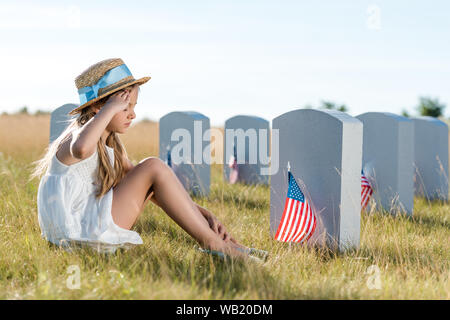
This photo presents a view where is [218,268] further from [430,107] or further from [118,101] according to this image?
[430,107]

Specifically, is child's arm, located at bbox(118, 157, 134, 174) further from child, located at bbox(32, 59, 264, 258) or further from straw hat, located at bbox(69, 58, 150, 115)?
straw hat, located at bbox(69, 58, 150, 115)

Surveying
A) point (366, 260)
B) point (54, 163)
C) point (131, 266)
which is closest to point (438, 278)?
point (366, 260)

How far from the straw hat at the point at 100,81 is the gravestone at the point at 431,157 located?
496cm

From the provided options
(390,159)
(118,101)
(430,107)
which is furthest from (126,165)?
(430,107)

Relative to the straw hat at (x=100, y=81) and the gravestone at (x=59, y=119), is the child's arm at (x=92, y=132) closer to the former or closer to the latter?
the straw hat at (x=100, y=81)

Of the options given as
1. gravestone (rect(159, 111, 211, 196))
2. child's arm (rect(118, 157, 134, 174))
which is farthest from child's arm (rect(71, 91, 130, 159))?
gravestone (rect(159, 111, 211, 196))

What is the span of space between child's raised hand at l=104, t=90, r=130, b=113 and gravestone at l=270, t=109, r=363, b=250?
1426 mm

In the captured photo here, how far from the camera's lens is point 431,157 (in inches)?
273

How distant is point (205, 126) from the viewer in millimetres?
6488

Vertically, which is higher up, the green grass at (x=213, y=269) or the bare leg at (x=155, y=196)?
the bare leg at (x=155, y=196)

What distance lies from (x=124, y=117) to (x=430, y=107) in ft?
87.6

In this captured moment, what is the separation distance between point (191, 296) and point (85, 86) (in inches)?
61.4

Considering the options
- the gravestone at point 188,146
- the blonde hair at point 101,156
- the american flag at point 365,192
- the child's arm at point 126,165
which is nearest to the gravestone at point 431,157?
the american flag at point 365,192

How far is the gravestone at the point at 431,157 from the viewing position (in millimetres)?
6902
